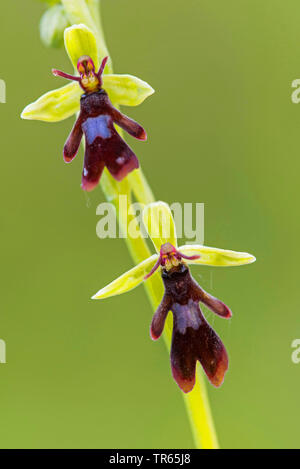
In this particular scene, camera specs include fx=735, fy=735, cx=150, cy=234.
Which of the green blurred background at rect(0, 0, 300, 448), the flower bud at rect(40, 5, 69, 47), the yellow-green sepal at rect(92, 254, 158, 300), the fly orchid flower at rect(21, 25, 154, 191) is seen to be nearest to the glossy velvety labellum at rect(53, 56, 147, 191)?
the fly orchid flower at rect(21, 25, 154, 191)

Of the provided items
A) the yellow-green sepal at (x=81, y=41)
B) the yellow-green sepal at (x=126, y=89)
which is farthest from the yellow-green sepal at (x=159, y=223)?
the yellow-green sepal at (x=81, y=41)

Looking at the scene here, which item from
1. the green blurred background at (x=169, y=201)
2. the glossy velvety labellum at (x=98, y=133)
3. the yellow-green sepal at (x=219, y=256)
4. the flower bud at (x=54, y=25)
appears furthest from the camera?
the green blurred background at (x=169, y=201)

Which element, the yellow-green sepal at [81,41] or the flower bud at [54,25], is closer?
the yellow-green sepal at [81,41]

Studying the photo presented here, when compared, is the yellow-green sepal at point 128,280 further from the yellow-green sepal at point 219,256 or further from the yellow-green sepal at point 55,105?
the yellow-green sepal at point 55,105

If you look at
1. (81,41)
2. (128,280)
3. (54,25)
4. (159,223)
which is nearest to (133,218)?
(159,223)

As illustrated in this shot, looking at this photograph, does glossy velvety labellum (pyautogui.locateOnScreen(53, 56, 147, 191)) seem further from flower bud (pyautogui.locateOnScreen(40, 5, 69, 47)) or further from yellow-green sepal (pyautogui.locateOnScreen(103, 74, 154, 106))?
flower bud (pyautogui.locateOnScreen(40, 5, 69, 47))

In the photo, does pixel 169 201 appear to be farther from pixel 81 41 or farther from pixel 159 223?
pixel 81 41
